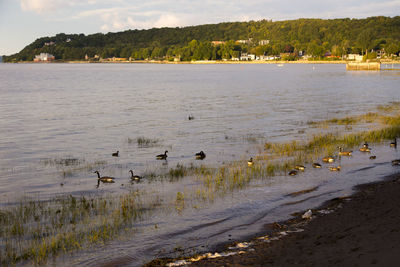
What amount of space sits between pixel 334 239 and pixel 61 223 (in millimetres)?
8701

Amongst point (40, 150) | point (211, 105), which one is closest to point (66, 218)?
point (40, 150)

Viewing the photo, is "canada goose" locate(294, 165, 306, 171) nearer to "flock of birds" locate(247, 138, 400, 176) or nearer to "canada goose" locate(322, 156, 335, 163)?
"flock of birds" locate(247, 138, 400, 176)

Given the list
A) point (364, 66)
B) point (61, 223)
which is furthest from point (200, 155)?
point (364, 66)

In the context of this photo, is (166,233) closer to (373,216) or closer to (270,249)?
(270,249)

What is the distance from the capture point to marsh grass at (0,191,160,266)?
1186cm

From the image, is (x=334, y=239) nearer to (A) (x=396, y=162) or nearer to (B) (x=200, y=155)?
(A) (x=396, y=162)

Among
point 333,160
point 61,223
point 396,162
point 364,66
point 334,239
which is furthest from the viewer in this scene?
point 364,66

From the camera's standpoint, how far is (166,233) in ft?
42.7

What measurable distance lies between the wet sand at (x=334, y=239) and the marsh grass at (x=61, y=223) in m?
3.25

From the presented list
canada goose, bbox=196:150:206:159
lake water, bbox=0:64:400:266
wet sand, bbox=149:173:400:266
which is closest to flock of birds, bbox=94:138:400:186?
canada goose, bbox=196:150:206:159

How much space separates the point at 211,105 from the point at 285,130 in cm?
2207

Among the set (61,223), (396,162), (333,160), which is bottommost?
(61,223)

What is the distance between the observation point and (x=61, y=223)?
13.8 metres

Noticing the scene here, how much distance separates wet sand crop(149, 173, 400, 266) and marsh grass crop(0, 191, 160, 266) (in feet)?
10.7
